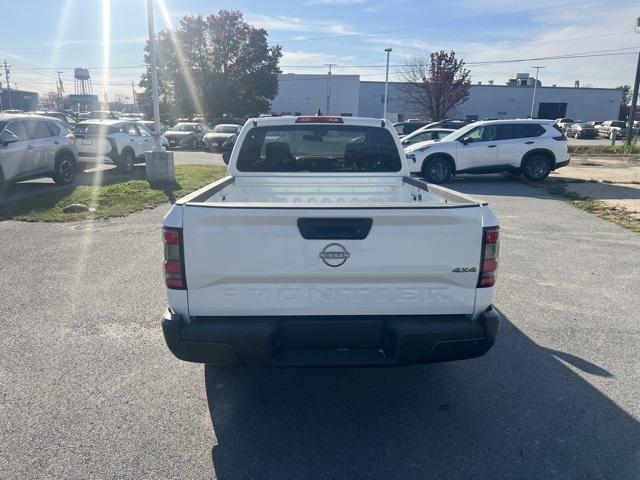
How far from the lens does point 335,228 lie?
8.88 ft

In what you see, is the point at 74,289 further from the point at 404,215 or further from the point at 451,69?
the point at 451,69

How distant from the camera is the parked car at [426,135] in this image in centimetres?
1650

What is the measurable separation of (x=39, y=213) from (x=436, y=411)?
8988 mm

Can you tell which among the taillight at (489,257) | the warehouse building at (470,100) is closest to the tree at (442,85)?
the warehouse building at (470,100)

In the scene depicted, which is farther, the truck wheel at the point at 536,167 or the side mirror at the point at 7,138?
the truck wheel at the point at 536,167

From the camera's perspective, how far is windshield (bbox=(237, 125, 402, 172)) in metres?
4.71

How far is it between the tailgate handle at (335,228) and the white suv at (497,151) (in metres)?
12.3

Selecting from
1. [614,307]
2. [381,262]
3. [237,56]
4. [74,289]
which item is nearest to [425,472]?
[381,262]

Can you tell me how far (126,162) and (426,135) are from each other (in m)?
10.4

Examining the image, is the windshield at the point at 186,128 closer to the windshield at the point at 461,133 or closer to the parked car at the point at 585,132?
the windshield at the point at 461,133

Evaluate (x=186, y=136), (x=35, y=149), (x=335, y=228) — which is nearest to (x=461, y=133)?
(x=35, y=149)

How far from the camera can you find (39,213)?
9.35 metres

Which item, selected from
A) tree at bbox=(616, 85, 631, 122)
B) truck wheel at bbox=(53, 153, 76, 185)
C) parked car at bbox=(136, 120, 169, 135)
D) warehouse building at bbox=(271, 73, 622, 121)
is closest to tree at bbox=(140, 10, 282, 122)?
warehouse building at bbox=(271, 73, 622, 121)

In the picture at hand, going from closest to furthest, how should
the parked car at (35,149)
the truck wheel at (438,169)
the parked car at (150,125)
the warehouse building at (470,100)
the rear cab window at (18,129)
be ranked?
1. the parked car at (35,149)
2. the rear cab window at (18,129)
3. the truck wheel at (438,169)
4. the parked car at (150,125)
5. the warehouse building at (470,100)
